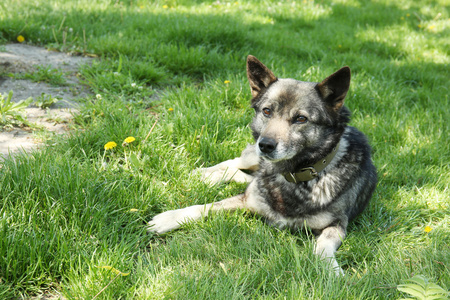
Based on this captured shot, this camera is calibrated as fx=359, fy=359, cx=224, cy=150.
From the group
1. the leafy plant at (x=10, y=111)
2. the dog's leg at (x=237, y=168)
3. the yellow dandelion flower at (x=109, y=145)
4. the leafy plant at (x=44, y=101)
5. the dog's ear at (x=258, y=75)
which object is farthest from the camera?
the leafy plant at (x=44, y=101)

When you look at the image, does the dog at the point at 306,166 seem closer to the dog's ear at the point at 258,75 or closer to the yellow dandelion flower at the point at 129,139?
the dog's ear at the point at 258,75

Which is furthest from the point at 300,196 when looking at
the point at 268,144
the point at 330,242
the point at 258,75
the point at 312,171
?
the point at 258,75

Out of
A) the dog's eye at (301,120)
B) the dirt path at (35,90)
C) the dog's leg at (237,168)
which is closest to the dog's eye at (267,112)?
the dog's eye at (301,120)

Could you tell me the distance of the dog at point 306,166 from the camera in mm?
2697

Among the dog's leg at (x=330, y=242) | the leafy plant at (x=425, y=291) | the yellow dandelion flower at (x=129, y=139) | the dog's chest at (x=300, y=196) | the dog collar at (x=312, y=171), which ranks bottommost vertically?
the dog's leg at (x=330, y=242)

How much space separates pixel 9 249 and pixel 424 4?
11.0 m

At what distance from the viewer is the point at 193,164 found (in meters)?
3.45

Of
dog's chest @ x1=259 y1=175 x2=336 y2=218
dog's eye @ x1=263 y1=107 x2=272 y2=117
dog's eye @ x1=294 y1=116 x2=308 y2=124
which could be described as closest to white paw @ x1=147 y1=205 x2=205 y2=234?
dog's chest @ x1=259 y1=175 x2=336 y2=218

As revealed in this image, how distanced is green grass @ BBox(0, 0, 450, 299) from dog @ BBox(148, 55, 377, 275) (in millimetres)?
143

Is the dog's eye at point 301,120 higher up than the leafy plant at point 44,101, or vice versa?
the dog's eye at point 301,120

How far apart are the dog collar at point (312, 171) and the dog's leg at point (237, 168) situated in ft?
2.01

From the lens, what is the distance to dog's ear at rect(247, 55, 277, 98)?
3008 mm

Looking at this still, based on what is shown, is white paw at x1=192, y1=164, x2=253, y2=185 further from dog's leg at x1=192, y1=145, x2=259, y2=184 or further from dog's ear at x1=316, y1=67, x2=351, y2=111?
dog's ear at x1=316, y1=67, x2=351, y2=111

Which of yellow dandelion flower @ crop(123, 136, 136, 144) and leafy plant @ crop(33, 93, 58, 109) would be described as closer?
yellow dandelion flower @ crop(123, 136, 136, 144)
